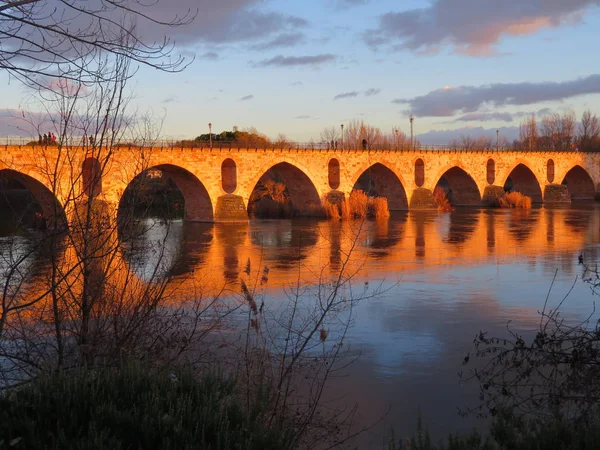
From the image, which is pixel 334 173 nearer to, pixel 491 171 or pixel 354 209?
pixel 354 209

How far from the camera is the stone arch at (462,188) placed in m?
39.6

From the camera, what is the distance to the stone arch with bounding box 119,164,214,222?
27125mm

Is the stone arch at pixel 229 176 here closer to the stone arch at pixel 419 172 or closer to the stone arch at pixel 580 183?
the stone arch at pixel 419 172

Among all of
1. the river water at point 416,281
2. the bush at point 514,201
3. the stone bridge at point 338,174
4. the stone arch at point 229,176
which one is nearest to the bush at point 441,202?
the stone bridge at point 338,174

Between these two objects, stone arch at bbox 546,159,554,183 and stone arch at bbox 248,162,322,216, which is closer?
stone arch at bbox 248,162,322,216

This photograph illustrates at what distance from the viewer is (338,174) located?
3250 cm

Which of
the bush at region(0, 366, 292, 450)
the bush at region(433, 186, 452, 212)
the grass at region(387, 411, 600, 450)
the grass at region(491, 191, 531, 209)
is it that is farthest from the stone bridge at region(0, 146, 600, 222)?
the grass at region(387, 411, 600, 450)

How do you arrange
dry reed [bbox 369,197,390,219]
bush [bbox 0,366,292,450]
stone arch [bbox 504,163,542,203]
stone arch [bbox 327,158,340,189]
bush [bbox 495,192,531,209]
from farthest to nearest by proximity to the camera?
stone arch [bbox 504,163,542,203] < bush [bbox 495,192,531,209] < stone arch [bbox 327,158,340,189] < dry reed [bbox 369,197,390,219] < bush [bbox 0,366,292,450]

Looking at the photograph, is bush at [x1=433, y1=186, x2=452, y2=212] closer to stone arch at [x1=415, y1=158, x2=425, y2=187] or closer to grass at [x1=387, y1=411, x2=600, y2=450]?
stone arch at [x1=415, y1=158, x2=425, y2=187]

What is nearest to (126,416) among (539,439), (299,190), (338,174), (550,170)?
(539,439)

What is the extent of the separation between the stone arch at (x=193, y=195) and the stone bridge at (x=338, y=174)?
0.04 meters

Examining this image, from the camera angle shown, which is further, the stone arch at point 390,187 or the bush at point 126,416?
the stone arch at point 390,187

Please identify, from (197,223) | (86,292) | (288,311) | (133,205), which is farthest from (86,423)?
(197,223)

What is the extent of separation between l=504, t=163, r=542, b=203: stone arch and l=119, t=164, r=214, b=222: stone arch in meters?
22.6
